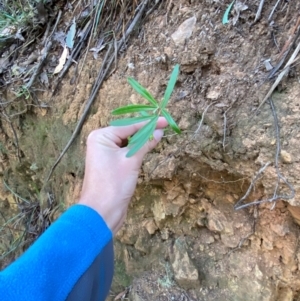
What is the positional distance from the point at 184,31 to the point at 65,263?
1.02m

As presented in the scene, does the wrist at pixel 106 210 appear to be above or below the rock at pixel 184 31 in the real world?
below

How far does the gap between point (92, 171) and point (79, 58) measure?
3.21 ft

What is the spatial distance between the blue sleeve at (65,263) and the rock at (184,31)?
32.4 inches

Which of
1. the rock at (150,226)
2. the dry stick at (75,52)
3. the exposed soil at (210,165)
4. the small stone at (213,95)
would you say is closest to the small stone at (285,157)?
the exposed soil at (210,165)

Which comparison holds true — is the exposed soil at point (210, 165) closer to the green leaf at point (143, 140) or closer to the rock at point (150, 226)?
the rock at point (150, 226)

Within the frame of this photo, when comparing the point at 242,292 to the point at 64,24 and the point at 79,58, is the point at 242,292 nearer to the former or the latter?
the point at 79,58

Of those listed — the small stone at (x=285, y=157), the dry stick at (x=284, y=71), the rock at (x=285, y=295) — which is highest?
the dry stick at (x=284, y=71)

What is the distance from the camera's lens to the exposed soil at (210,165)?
1431 mm

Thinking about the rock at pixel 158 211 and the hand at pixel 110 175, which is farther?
the rock at pixel 158 211

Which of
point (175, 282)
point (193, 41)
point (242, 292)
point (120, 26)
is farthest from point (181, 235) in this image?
point (120, 26)

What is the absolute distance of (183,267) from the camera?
169cm

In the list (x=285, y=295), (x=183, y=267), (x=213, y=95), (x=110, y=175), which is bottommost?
(x=285, y=295)

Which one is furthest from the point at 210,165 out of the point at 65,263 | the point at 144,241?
the point at 65,263

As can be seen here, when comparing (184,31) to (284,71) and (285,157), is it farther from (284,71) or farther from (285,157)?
(285,157)
